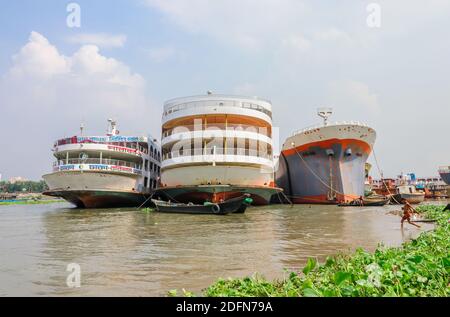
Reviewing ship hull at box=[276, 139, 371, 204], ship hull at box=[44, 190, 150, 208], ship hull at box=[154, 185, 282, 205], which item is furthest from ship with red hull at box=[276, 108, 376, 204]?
ship hull at box=[44, 190, 150, 208]

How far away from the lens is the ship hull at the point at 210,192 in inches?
850

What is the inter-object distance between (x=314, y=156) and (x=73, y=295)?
101 feet

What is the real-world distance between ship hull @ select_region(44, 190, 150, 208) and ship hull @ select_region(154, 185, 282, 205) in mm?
3061

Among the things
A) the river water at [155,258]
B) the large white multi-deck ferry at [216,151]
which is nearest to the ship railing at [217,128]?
the large white multi-deck ferry at [216,151]

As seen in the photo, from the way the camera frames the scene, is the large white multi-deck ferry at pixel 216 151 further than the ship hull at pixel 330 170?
No

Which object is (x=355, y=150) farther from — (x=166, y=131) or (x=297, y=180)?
(x=166, y=131)

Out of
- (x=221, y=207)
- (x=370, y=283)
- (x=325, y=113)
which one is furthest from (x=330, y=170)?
(x=370, y=283)

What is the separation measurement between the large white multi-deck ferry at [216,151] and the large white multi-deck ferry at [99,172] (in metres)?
4.55

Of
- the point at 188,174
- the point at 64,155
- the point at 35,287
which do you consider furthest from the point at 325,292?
the point at 64,155

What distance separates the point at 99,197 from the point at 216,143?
1155cm

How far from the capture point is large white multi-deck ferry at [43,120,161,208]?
26.0 metres

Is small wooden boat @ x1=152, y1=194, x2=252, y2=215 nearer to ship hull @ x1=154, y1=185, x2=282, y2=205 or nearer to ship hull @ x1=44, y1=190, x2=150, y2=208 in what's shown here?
ship hull @ x1=154, y1=185, x2=282, y2=205

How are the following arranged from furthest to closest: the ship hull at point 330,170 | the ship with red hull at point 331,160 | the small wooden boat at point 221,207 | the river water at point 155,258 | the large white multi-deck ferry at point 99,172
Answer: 1. the ship hull at point 330,170
2. the ship with red hull at point 331,160
3. the large white multi-deck ferry at point 99,172
4. the small wooden boat at point 221,207
5. the river water at point 155,258

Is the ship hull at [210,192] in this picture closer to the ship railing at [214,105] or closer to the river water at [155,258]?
the ship railing at [214,105]
